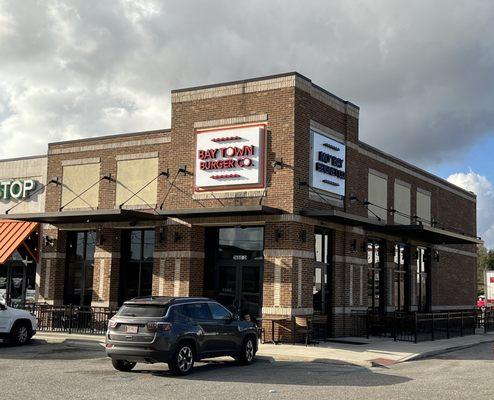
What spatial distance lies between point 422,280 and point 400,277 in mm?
2778

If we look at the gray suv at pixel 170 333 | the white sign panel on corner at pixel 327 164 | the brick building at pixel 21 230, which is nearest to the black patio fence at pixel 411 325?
the white sign panel on corner at pixel 327 164

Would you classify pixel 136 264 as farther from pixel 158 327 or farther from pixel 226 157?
pixel 158 327

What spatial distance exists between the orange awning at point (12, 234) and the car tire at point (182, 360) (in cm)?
1351

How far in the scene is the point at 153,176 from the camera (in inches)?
972

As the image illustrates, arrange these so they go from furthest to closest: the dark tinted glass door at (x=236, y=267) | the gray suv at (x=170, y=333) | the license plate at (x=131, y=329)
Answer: the dark tinted glass door at (x=236, y=267), the license plate at (x=131, y=329), the gray suv at (x=170, y=333)

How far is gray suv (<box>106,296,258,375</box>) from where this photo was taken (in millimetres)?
13516

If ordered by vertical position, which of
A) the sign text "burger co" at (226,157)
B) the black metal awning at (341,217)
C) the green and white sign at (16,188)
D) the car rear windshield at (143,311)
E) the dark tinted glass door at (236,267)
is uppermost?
the sign text "burger co" at (226,157)

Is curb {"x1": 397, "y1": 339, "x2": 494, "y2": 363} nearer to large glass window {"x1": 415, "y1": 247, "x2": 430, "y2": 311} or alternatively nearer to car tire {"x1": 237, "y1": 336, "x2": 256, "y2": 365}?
car tire {"x1": 237, "y1": 336, "x2": 256, "y2": 365}

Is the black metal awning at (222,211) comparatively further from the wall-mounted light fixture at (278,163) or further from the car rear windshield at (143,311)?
the car rear windshield at (143,311)

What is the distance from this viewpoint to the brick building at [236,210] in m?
21.2

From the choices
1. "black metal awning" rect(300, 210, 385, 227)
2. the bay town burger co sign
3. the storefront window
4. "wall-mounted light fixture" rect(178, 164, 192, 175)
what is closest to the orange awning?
"wall-mounted light fixture" rect(178, 164, 192, 175)

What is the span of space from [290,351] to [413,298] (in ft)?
46.3

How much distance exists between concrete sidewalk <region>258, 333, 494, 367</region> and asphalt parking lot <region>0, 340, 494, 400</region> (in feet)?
1.75

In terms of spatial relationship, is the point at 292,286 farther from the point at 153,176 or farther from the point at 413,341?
the point at 153,176
